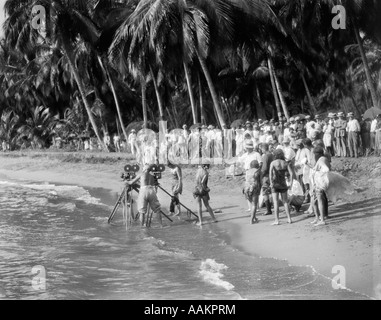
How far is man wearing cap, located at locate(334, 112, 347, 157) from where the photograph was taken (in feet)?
61.6

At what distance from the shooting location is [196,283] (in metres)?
9.60

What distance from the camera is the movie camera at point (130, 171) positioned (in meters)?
14.0

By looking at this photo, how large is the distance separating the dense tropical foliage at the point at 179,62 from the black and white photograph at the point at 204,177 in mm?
121

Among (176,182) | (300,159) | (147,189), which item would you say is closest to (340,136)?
(300,159)

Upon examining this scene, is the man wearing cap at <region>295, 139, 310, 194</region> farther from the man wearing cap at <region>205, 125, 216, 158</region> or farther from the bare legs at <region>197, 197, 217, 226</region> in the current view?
the man wearing cap at <region>205, 125, 216, 158</region>

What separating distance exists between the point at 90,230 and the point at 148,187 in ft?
7.98

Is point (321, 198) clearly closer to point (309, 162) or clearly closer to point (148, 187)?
point (309, 162)

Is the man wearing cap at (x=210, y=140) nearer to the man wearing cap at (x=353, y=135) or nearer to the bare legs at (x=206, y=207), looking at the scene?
the man wearing cap at (x=353, y=135)

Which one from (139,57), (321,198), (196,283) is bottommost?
(196,283)

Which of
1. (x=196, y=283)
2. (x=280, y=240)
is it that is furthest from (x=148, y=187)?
(x=196, y=283)

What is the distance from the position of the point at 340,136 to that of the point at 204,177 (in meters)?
6.81

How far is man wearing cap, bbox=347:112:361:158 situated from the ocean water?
6543 millimetres

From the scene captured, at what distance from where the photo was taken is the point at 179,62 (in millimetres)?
26750

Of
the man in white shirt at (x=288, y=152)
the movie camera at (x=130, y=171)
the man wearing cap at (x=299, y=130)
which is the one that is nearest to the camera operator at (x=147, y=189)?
the movie camera at (x=130, y=171)
